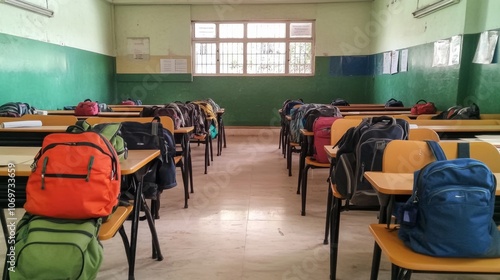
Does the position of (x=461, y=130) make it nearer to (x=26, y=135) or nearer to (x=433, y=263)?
(x=433, y=263)

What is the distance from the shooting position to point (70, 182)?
130cm

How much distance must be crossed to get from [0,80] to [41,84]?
32.8 inches

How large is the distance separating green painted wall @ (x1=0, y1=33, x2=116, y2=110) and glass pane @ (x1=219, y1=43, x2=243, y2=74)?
2.47m

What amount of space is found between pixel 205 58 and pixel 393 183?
6.92 meters

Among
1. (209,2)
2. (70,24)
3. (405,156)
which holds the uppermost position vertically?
(209,2)

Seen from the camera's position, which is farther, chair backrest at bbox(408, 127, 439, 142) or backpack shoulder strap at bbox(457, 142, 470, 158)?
chair backrest at bbox(408, 127, 439, 142)

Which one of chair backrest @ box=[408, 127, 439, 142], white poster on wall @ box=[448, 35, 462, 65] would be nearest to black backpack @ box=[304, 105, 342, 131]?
chair backrest @ box=[408, 127, 439, 142]

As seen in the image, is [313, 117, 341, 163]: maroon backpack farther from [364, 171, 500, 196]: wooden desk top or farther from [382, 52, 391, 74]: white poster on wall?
[382, 52, 391, 74]: white poster on wall

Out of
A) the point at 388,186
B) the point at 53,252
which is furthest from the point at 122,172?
the point at 388,186

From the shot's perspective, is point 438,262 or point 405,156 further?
point 405,156

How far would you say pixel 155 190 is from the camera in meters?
2.22

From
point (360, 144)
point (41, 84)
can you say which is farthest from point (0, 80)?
point (360, 144)

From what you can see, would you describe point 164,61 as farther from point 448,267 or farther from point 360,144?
point 448,267

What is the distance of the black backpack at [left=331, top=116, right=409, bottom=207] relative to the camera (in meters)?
1.76
